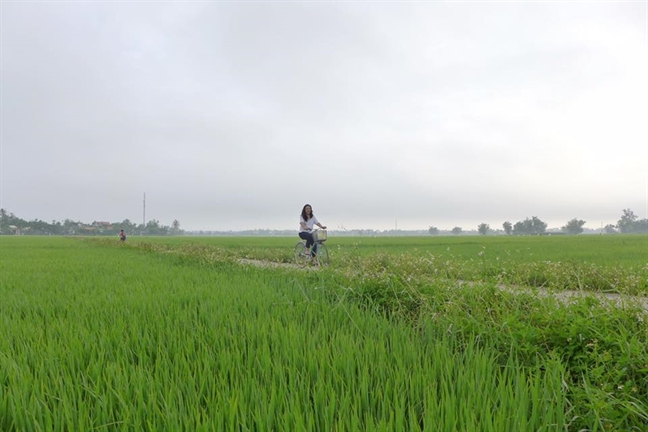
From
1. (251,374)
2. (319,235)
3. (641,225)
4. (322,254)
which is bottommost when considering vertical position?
(251,374)

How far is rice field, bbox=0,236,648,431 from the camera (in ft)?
4.96

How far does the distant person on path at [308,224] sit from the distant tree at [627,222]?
159696mm

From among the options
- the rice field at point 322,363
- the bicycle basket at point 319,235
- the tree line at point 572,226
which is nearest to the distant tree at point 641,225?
the tree line at point 572,226

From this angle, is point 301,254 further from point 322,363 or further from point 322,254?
point 322,363

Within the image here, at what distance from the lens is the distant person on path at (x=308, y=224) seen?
9.25 meters

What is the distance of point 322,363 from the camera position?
2.00 metres

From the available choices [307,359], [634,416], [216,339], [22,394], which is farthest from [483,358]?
[22,394]

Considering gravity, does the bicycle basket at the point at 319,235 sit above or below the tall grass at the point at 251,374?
above

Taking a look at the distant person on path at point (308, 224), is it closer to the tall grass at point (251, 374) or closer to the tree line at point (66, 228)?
the tall grass at point (251, 374)

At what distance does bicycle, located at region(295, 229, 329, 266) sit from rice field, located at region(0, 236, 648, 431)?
191 inches

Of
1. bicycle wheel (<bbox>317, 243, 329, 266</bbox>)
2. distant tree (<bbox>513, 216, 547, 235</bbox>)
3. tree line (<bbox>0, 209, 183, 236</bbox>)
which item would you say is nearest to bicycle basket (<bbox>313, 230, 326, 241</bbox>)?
bicycle wheel (<bbox>317, 243, 329, 266</bbox>)

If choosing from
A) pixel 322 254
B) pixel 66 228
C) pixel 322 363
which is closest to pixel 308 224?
pixel 322 254

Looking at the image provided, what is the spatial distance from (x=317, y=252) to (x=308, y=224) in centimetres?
80

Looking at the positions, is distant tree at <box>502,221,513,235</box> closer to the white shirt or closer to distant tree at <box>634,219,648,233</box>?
distant tree at <box>634,219,648,233</box>
